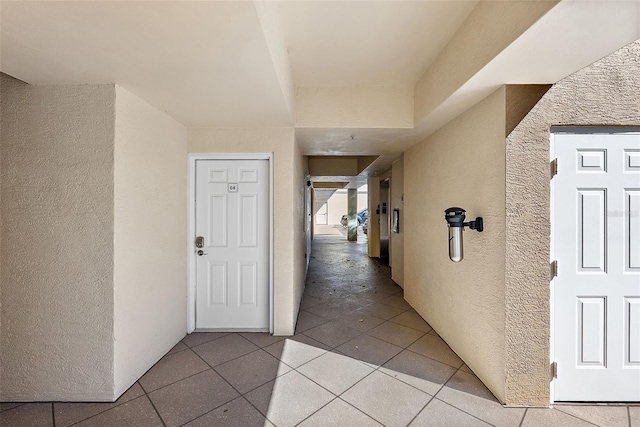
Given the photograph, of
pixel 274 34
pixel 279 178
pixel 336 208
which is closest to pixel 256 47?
pixel 274 34

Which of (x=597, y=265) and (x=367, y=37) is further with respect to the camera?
(x=367, y=37)

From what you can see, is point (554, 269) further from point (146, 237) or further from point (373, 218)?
point (373, 218)

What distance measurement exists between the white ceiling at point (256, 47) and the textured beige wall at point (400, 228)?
203 centimetres

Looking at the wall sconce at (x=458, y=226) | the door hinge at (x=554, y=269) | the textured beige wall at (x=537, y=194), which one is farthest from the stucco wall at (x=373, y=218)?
the door hinge at (x=554, y=269)

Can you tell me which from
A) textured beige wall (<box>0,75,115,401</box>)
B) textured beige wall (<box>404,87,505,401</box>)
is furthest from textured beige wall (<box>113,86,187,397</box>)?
textured beige wall (<box>404,87,505,401</box>)

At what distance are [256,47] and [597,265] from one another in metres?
2.65

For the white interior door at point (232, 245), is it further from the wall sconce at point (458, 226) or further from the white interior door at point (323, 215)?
the white interior door at point (323, 215)

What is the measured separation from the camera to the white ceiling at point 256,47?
1.17m

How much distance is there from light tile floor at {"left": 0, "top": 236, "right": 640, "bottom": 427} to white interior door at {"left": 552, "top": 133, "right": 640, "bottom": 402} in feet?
0.78

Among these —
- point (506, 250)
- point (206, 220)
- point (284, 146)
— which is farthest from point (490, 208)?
point (206, 220)

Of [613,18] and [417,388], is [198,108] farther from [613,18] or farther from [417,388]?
[417,388]

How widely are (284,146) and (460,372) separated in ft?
8.83

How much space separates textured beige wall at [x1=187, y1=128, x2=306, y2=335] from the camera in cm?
283

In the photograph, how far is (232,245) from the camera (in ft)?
9.75
